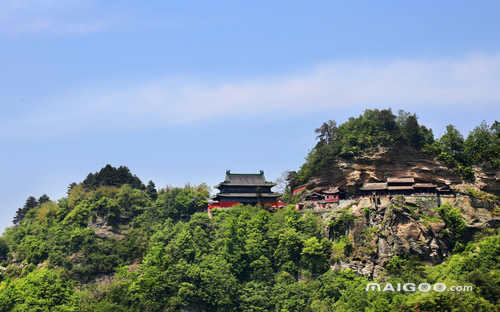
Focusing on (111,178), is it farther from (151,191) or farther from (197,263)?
(197,263)

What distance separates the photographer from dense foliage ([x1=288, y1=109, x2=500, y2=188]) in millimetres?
59625

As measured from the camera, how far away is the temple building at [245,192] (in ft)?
216

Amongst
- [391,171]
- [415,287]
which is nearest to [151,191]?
[391,171]

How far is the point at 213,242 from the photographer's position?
2349 inches

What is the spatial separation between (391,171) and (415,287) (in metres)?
17.7

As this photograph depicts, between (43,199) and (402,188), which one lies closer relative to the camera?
(402,188)

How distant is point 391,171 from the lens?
61.5 metres

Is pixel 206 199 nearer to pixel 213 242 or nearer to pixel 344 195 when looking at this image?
pixel 213 242

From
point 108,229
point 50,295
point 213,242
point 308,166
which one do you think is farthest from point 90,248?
point 308,166

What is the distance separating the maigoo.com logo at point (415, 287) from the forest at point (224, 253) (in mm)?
502

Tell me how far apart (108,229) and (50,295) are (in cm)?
1237

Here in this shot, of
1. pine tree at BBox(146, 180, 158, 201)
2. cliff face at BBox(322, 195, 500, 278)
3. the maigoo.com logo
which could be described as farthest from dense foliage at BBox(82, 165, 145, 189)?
the maigoo.com logo

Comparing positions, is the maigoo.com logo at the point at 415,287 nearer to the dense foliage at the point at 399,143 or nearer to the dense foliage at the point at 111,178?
the dense foliage at the point at 399,143

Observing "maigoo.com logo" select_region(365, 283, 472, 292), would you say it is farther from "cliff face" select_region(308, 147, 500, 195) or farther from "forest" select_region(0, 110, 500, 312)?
"cliff face" select_region(308, 147, 500, 195)
